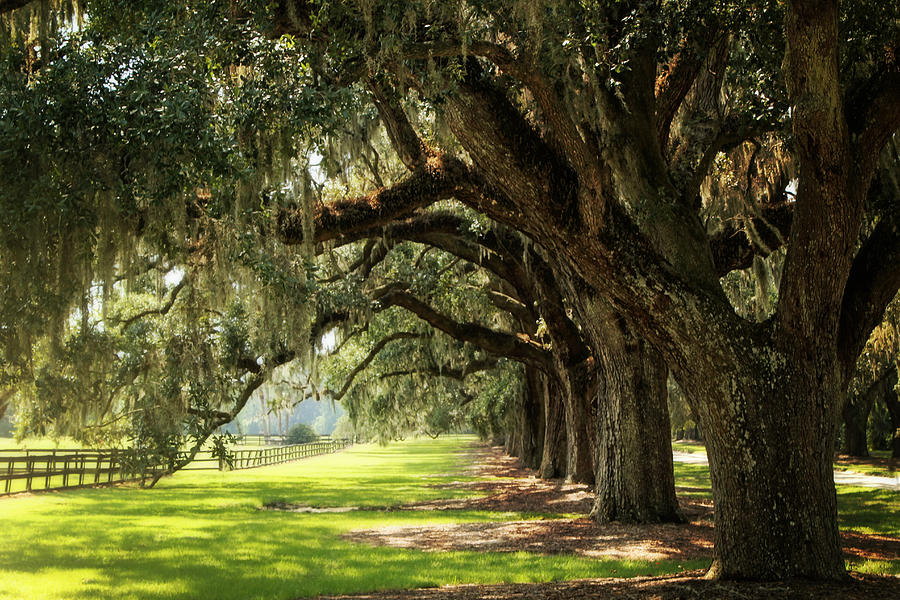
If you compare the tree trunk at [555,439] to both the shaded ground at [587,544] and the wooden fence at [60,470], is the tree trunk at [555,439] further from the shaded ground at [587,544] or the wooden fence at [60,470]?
the wooden fence at [60,470]

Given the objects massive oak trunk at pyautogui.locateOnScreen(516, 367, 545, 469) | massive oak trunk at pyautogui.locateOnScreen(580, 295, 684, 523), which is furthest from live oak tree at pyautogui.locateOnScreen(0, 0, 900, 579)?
massive oak trunk at pyautogui.locateOnScreen(516, 367, 545, 469)

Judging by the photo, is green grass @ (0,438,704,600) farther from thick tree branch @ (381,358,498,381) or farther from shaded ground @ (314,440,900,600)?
thick tree branch @ (381,358,498,381)

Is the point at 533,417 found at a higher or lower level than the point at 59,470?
higher

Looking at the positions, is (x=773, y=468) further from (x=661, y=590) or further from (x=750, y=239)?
(x=750, y=239)

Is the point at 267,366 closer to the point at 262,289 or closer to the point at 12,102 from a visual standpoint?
the point at 262,289

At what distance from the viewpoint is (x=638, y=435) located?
984 cm

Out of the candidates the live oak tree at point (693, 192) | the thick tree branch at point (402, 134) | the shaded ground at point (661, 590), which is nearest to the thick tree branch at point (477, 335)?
the thick tree branch at point (402, 134)

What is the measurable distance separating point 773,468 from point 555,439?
13.2 metres

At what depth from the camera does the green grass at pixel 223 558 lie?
695 cm

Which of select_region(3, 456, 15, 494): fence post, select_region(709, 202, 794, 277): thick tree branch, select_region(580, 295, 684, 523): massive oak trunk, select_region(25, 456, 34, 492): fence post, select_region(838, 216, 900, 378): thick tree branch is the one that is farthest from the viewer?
select_region(25, 456, 34, 492): fence post

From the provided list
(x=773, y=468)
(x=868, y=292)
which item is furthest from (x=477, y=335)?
(x=773, y=468)

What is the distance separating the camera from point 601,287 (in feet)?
21.0

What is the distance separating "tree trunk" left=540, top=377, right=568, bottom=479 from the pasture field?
348cm

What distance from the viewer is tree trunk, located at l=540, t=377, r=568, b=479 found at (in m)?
18.5
